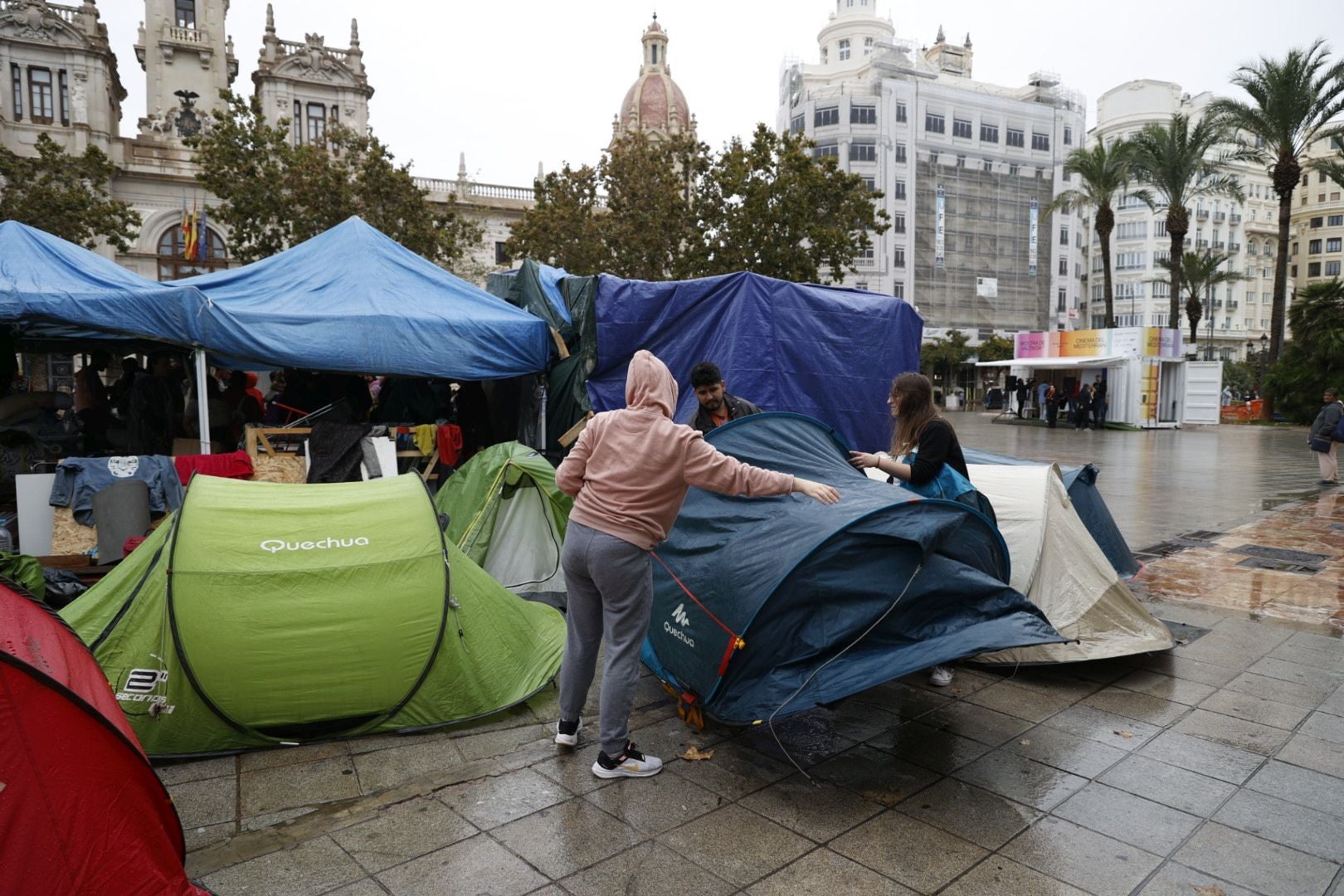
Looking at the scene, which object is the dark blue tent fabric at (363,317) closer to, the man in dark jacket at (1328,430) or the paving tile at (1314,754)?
the paving tile at (1314,754)

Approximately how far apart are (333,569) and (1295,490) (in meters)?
13.7

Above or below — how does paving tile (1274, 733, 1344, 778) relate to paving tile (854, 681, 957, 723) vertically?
below

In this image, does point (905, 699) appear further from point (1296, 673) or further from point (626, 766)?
point (1296, 673)

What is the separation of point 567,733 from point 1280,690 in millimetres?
3988

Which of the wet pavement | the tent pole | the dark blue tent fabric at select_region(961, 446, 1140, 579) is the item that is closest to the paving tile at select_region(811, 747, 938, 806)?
the wet pavement

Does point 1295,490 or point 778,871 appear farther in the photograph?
point 1295,490

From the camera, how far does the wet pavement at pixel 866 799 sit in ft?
9.80

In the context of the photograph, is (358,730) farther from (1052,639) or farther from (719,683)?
(1052,639)

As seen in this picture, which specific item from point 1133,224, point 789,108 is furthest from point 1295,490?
point 1133,224

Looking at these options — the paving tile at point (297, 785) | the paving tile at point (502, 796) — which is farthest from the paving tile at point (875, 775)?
the paving tile at point (297, 785)

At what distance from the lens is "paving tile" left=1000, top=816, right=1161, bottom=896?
9.66 feet

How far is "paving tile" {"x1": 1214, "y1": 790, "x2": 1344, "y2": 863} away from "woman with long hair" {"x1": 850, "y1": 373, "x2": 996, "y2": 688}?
149 centimetres

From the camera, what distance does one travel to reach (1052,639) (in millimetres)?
3412

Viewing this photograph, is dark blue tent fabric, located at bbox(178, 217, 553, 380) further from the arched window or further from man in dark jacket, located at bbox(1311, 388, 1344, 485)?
the arched window
